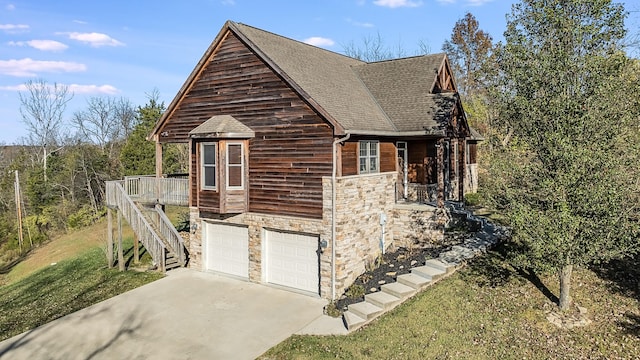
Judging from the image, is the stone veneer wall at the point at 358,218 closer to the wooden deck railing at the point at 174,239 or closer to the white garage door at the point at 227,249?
the white garage door at the point at 227,249

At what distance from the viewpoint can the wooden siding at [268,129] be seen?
40.3 ft

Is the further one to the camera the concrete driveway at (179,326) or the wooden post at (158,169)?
the wooden post at (158,169)

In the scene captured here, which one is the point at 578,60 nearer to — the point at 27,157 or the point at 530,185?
the point at 530,185

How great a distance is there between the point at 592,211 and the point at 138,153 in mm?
31550

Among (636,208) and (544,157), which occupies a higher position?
(544,157)

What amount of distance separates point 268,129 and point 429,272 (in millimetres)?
6825

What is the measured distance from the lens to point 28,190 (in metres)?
34.6

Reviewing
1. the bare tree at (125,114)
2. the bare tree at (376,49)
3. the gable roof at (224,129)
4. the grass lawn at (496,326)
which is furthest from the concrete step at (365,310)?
the bare tree at (125,114)

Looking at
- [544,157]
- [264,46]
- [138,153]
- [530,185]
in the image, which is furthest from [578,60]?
[138,153]

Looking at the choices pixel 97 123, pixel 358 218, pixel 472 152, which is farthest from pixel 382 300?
pixel 97 123

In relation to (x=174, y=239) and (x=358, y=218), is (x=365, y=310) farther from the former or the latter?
(x=174, y=239)

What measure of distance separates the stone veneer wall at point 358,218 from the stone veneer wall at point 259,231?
1.09 feet

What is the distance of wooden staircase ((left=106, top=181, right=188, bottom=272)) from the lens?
1542 cm

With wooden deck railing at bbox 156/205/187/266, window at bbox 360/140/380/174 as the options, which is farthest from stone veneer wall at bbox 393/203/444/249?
wooden deck railing at bbox 156/205/187/266
